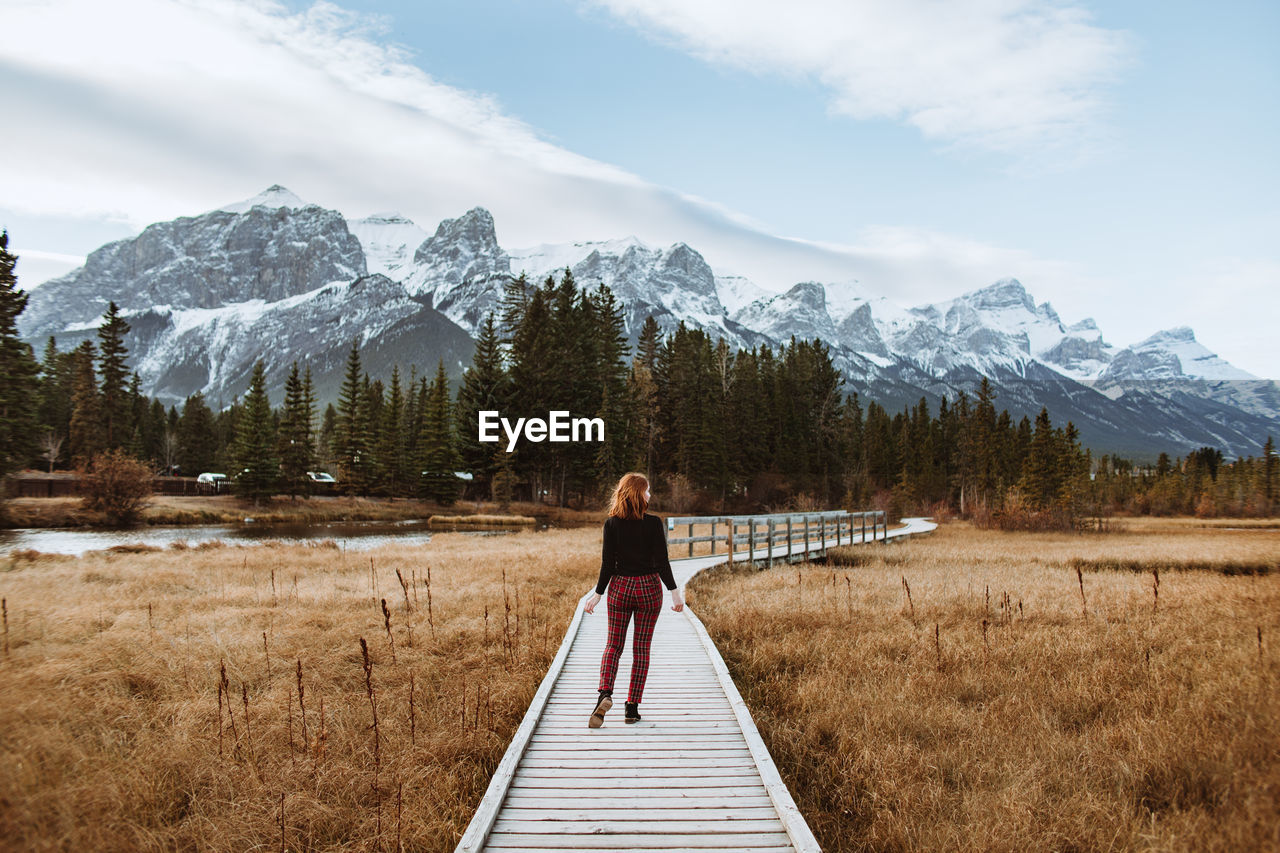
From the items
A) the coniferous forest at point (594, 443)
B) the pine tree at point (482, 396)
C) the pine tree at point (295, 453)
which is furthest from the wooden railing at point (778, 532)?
the pine tree at point (295, 453)

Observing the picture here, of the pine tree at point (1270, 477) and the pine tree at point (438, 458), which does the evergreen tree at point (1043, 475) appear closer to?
the pine tree at point (1270, 477)

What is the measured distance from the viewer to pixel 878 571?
61.2 feet

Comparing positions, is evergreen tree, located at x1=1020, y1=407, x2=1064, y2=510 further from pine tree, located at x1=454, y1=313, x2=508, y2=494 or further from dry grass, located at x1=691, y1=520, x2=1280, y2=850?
pine tree, located at x1=454, y1=313, x2=508, y2=494

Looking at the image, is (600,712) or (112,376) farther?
(112,376)

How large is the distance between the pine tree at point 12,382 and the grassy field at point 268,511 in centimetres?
323

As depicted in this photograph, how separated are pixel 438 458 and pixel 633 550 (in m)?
56.1

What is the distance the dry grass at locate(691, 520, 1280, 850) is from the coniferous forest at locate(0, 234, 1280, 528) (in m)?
37.6

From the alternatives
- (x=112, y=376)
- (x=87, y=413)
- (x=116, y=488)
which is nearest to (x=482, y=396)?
(x=116, y=488)

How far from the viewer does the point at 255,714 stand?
6.71 meters

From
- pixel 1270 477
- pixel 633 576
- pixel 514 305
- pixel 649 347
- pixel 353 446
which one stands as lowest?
pixel 1270 477

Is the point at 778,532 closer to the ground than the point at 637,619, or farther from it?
closer to the ground

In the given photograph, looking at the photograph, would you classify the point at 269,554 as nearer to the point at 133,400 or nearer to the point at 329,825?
the point at 329,825

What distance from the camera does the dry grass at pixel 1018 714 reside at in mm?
4750

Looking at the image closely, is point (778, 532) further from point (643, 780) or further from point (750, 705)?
point (643, 780)
